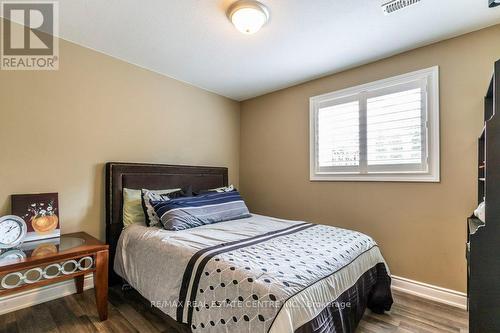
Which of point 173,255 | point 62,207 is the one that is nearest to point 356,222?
point 173,255

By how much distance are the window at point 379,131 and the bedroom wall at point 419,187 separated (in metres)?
0.08

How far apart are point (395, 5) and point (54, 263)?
307 cm

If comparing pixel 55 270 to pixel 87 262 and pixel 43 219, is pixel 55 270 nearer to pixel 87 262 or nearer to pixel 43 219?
pixel 87 262

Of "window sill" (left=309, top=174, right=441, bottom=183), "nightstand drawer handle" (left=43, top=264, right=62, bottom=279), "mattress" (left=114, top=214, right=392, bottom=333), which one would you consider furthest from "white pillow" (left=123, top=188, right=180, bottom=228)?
"window sill" (left=309, top=174, right=441, bottom=183)

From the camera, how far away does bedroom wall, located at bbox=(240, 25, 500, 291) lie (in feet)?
6.91

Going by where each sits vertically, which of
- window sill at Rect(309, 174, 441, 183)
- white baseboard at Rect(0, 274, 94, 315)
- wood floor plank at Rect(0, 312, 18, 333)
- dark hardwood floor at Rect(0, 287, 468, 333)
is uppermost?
window sill at Rect(309, 174, 441, 183)

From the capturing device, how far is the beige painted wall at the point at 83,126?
81.0 inches

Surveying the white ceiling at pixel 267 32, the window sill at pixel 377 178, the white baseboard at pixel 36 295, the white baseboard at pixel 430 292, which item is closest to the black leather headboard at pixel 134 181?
the white baseboard at pixel 36 295

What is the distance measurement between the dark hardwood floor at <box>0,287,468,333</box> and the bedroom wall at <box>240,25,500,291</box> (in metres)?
0.35

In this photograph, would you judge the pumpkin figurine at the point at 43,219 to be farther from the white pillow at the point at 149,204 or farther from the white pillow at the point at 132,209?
the white pillow at the point at 149,204

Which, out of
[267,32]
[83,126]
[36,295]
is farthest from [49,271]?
[267,32]

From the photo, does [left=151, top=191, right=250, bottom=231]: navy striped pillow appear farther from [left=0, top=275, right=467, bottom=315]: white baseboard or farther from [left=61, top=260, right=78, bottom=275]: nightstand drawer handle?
[left=0, top=275, right=467, bottom=315]: white baseboard

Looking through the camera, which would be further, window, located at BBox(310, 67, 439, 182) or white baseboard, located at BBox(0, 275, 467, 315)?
window, located at BBox(310, 67, 439, 182)

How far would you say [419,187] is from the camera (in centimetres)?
234
